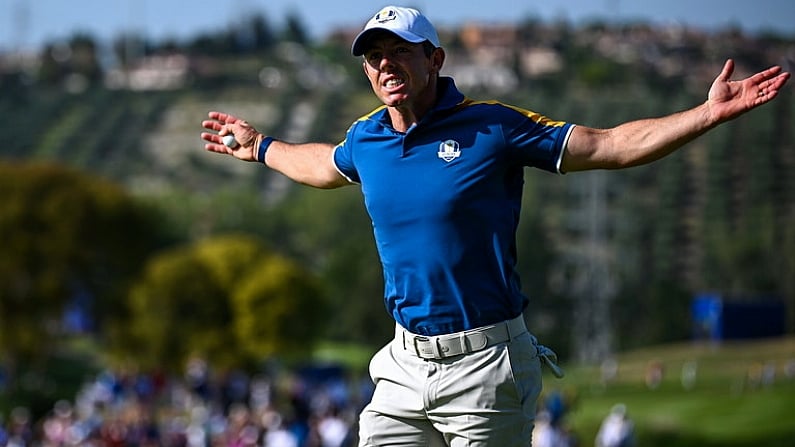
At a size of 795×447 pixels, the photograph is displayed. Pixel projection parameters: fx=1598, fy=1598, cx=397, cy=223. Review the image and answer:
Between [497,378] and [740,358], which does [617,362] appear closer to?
[740,358]

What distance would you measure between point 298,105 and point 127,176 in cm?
2504

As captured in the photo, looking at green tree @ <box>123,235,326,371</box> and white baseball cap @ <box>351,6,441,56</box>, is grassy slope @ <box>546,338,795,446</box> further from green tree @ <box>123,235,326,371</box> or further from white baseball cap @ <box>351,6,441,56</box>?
white baseball cap @ <box>351,6,441,56</box>

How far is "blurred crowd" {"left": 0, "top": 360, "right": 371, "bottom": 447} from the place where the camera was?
18.7m

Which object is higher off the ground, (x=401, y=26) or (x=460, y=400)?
(x=401, y=26)

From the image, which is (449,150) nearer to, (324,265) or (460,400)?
(460,400)

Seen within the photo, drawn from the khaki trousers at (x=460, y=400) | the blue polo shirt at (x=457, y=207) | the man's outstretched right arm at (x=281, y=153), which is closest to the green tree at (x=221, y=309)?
the man's outstretched right arm at (x=281, y=153)

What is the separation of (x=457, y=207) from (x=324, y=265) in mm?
107704

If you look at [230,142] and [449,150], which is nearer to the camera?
[449,150]

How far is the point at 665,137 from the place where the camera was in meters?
5.33

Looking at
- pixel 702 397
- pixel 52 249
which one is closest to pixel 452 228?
pixel 702 397

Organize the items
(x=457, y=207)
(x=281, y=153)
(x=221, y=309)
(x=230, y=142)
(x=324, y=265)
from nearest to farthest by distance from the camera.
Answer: (x=457, y=207) → (x=281, y=153) → (x=230, y=142) → (x=221, y=309) → (x=324, y=265)

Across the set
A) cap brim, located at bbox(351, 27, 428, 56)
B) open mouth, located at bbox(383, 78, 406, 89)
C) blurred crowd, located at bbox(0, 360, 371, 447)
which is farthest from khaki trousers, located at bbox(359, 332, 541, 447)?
blurred crowd, located at bbox(0, 360, 371, 447)

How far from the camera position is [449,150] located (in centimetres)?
553

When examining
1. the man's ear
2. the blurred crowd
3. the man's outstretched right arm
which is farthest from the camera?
the blurred crowd
